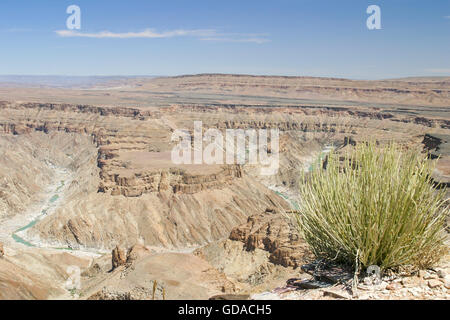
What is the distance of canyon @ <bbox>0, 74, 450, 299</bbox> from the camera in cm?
2883

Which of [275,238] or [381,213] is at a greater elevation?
[381,213]

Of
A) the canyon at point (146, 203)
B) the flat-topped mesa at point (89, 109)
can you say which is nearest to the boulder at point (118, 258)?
the canyon at point (146, 203)

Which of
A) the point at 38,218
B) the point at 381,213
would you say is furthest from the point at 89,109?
the point at 381,213

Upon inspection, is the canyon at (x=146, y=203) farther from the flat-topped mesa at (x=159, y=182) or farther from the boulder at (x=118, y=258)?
the boulder at (x=118, y=258)

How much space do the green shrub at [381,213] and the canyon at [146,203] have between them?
2.94 feet

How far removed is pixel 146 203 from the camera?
201 feet

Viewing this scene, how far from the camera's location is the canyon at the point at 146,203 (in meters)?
28.8

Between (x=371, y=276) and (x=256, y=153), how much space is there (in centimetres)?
10485

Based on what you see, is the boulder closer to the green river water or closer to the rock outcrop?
the rock outcrop

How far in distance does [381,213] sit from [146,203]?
5441 centimetres

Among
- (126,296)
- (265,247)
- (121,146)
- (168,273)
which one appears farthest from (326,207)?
(121,146)

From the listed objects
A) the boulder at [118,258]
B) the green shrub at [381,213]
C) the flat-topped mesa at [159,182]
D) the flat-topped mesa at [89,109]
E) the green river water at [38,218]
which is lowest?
the green river water at [38,218]

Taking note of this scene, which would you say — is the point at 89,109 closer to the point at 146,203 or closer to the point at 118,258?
the point at 146,203

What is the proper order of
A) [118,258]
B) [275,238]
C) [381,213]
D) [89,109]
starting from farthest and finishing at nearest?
1. [89,109]
2. [118,258]
3. [275,238]
4. [381,213]
